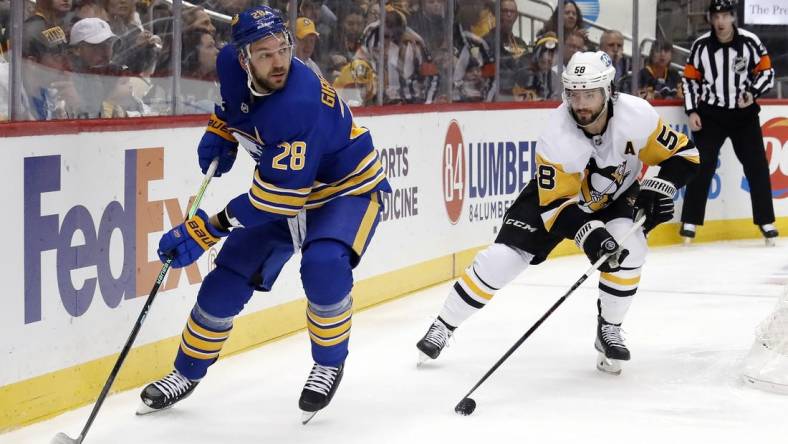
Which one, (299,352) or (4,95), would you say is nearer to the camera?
(4,95)

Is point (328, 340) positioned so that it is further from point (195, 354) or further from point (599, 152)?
point (599, 152)

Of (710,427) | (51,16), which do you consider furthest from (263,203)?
(710,427)

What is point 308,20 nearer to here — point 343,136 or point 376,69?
point 376,69

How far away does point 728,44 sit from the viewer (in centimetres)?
764

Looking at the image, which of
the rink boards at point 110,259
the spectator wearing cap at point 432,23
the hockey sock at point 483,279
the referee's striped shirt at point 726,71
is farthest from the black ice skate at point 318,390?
the referee's striped shirt at point 726,71

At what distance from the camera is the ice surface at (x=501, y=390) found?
347cm

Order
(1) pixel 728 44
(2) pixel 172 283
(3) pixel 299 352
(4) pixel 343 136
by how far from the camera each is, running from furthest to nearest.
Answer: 1. (1) pixel 728 44
2. (3) pixel 299 352
3. (2) pixel 172 283
4. (4) pixel 343 136

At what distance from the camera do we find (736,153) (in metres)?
7.71


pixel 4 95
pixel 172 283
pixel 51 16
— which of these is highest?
pixel 51 16

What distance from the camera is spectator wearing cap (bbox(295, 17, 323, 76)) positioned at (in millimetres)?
5434

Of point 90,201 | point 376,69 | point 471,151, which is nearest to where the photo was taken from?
point 90,201

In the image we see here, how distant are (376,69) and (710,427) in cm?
310

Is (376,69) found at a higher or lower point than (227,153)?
higher

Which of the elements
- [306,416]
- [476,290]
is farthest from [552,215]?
[306,416]
